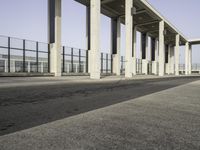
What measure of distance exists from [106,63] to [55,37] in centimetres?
1382

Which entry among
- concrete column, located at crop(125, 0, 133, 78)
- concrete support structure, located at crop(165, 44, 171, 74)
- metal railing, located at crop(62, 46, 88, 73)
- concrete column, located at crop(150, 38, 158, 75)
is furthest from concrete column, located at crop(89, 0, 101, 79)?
concrete support structure, located at crop(165, 44, 171, 74)

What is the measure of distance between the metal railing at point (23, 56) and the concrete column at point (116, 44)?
15.0 metres

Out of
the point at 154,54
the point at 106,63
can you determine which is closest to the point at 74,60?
the point at 106,63

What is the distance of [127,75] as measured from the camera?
2908 cm

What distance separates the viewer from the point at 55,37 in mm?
25391

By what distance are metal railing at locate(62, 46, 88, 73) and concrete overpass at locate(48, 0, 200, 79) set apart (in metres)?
0.99

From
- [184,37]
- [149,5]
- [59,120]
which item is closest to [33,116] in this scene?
[59,120]

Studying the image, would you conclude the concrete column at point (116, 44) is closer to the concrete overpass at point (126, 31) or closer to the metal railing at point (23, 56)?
the concrete overpass at point (126, 31)

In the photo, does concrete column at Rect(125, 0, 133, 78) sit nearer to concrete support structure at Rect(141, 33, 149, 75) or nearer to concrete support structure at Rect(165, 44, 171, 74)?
concrete support structure at Rect(141, 33, 149, 75)

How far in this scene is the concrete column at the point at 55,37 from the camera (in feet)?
83.5

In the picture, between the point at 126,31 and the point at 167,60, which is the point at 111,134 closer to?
the point at 126,31

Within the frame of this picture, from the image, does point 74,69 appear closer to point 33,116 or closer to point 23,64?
point 23,64

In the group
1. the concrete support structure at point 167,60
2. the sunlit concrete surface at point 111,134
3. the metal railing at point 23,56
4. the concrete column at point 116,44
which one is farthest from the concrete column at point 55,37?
the concrete support structure at point 167,60

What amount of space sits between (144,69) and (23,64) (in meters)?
34.2
